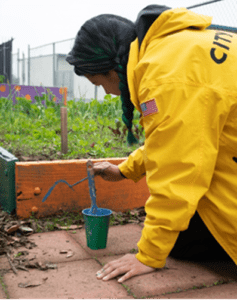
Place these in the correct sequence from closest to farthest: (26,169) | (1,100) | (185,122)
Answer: (185,122), (26,169), (1,100)

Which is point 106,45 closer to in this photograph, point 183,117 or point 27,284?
point 183,117

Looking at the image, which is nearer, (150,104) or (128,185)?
(150,104)

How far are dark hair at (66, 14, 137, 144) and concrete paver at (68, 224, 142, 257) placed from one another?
937 mm

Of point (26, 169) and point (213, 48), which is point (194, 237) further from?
point (26, 169)

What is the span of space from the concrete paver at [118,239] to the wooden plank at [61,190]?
0.98 feet

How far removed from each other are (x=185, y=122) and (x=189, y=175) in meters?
0.23

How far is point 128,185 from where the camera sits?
3.07 metres

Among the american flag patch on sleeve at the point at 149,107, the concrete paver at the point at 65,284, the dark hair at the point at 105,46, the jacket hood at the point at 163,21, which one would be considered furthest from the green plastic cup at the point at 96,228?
the jacket hood at the point at 163,21

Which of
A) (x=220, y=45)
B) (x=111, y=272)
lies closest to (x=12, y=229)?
(x=111, y=272)

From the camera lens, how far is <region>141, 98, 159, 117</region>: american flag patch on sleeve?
5.23ft

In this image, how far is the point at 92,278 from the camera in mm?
1930

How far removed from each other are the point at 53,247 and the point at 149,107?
122cm

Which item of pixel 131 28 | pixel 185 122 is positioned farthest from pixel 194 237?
pixel 131 28

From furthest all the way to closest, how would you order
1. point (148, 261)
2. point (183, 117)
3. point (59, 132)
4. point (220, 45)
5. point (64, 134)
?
point (59, 132) → point (64, 134) → point (148, 261) → point (220, 45) → point (183, 117)
